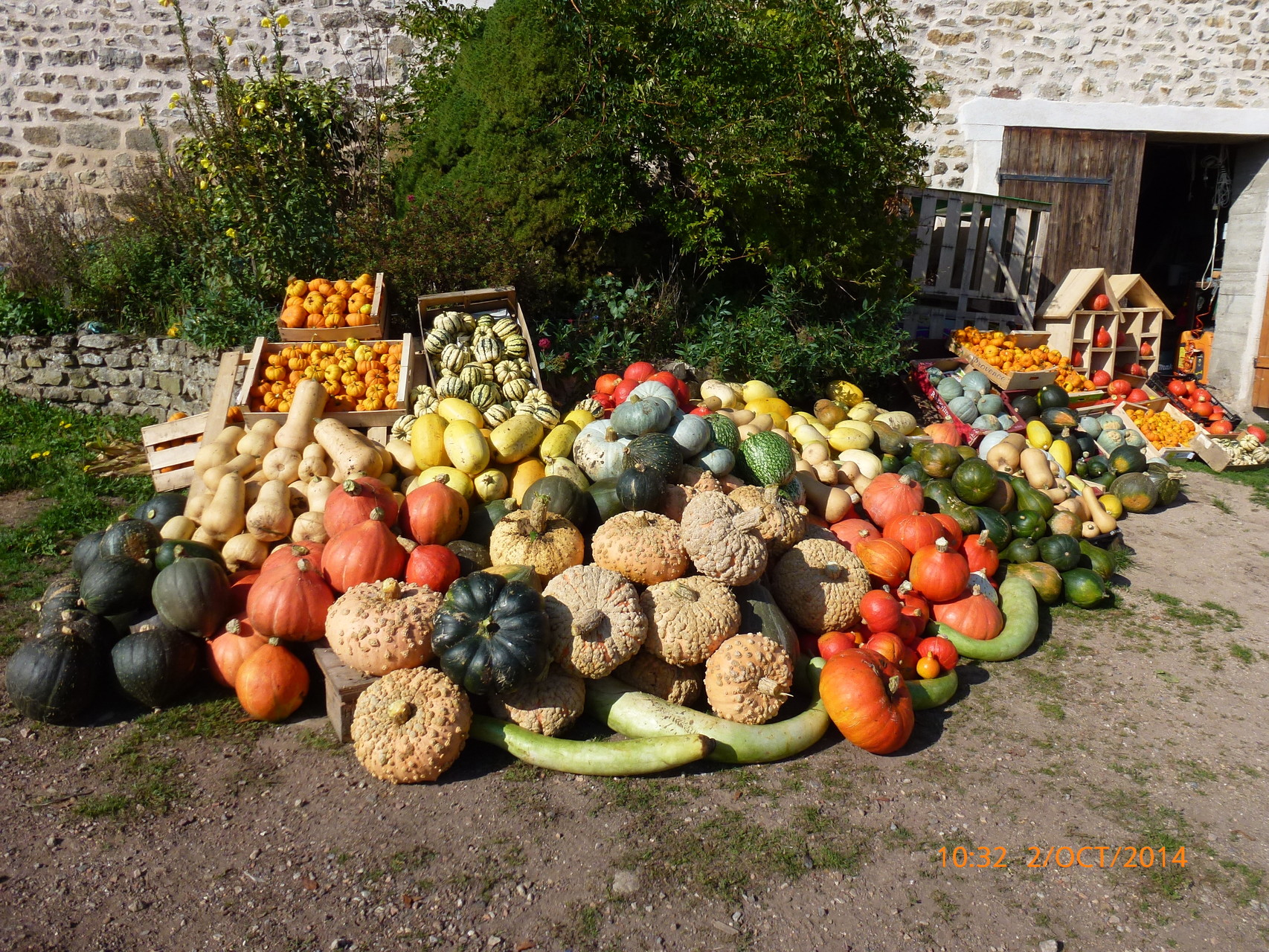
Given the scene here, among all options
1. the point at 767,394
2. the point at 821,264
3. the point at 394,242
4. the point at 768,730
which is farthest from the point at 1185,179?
the point at 768,730

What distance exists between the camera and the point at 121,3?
997 cm

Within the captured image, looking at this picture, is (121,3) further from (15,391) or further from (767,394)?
(767,394)

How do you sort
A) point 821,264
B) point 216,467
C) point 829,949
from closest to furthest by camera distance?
point 829,949, point 216,467, point 821,264

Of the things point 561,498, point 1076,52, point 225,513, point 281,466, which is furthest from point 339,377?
point 1076,52

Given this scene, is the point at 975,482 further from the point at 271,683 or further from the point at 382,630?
→ the point at 271,683

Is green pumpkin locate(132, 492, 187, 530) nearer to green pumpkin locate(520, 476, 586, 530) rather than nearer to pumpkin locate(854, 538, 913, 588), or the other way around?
green pumpkin locate(520, 476, 586, 530)

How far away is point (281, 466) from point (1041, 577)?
198 inches

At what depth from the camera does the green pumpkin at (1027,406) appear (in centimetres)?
839

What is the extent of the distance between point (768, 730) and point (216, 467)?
12.6 ft

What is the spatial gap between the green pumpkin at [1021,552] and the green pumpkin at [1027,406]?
2.87 metres

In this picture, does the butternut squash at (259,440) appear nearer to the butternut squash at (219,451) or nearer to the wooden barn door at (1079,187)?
the butternut squash at (219,451)

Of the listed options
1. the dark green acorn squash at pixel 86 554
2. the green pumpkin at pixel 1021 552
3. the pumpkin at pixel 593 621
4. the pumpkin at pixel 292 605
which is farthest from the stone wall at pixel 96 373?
the green pumpkin at pixel 1021 552

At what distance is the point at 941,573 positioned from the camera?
197 inches

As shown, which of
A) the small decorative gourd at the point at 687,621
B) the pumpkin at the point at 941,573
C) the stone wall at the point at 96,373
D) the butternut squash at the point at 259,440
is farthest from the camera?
the stone wall at the point at 96,373
